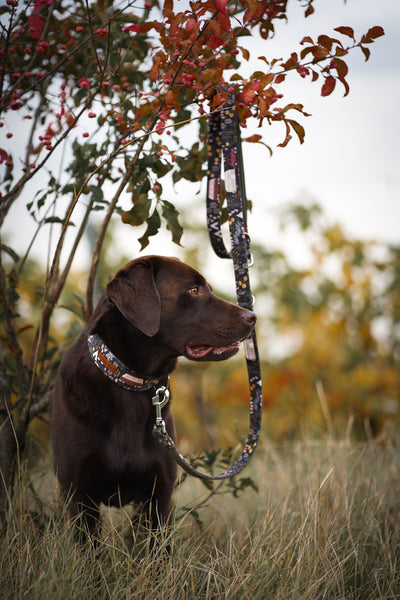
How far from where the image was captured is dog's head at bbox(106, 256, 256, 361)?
→ 219cm

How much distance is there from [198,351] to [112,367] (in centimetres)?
41

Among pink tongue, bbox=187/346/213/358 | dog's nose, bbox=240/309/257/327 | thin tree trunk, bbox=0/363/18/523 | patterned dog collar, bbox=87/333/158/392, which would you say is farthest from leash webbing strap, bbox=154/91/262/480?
thin tree trunk, bbox=0/363/18/523

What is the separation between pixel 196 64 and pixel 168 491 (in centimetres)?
186

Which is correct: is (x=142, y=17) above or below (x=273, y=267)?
below

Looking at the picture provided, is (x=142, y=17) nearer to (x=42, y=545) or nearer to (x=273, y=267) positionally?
(x=42, y=545)

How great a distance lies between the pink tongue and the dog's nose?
20 centimetres

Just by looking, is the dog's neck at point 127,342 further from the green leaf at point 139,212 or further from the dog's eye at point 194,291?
the green leaf at point 139,212

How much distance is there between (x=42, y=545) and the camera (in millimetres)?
1897

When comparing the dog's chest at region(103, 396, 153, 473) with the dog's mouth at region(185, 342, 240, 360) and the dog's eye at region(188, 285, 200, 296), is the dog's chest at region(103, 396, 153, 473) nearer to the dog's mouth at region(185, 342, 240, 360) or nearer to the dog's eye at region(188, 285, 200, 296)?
the dog's mouth at region(185, 342, 240, 360)

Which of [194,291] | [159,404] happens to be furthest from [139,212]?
[159,404]

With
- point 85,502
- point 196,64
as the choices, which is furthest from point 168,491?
point 196,64

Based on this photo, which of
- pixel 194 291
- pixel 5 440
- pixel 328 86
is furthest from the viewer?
pixel 5 440

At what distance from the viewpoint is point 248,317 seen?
2285mm

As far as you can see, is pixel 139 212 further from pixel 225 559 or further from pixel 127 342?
pixel 225 559
